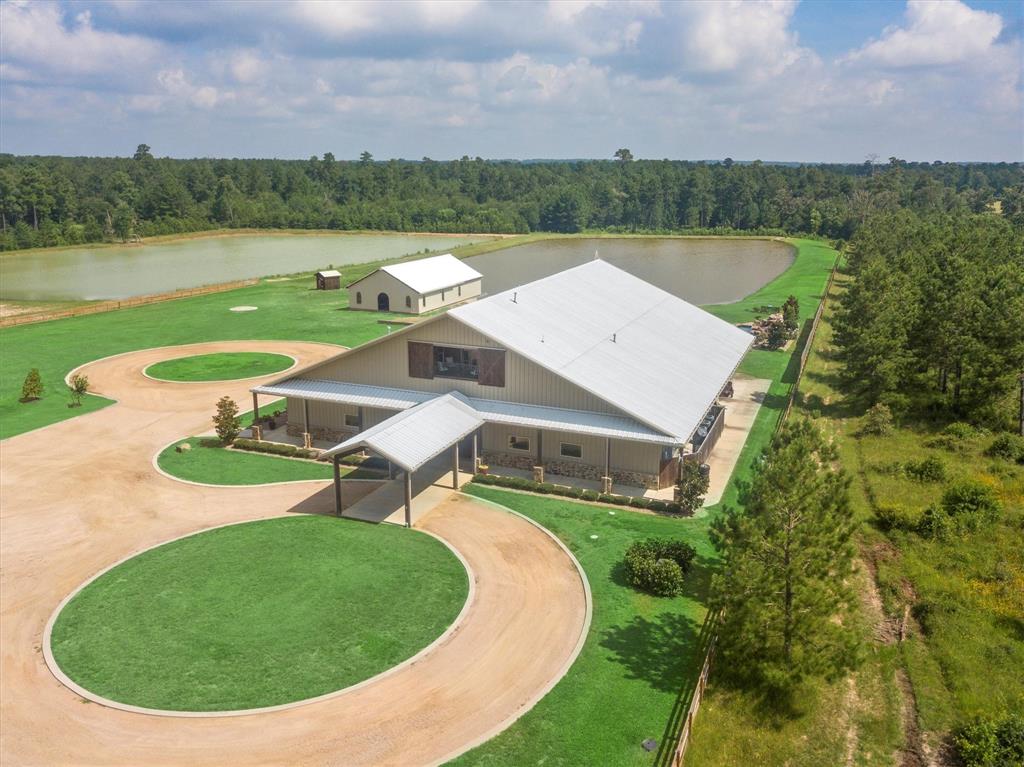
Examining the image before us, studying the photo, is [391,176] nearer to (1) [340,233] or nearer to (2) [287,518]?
(1) [340,233]

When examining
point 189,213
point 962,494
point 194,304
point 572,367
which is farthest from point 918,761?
point 189,213

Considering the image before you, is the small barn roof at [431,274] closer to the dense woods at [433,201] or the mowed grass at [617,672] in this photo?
the mowed grass at [617,672]

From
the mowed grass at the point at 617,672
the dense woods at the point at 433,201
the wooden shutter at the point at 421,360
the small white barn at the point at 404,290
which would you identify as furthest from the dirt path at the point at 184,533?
the dense woods at the point at 433,201

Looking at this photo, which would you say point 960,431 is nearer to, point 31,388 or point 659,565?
point 659,565

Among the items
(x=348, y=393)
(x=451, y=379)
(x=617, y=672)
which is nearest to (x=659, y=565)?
(x=617, y=672)

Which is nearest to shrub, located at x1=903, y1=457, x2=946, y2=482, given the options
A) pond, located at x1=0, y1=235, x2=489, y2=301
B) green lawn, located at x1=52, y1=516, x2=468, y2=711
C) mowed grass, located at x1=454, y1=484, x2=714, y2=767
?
mowed grass, located at x1=454, y1=484, x2=714, y2=767

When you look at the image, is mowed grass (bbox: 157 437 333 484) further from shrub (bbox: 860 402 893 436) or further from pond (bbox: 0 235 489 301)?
pond (bbox: 0 235 489 301)

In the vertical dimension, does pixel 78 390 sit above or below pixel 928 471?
above
